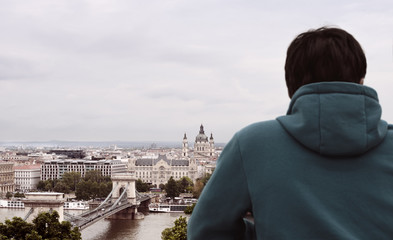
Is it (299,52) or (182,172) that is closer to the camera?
(299,52)

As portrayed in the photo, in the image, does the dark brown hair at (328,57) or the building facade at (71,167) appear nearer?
the dark brown hair at (328,57)

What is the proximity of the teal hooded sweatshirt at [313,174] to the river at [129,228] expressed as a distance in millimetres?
20299

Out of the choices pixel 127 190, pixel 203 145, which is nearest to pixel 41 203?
pixel 127 190

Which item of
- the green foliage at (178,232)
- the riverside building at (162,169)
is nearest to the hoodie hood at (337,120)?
the green foliage at (178,232)

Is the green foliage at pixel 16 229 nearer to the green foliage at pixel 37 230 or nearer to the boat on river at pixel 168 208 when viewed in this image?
the green foliage at pixel 37 230

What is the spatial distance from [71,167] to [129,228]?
3084cm

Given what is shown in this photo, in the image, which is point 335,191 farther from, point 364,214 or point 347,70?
point 347,70

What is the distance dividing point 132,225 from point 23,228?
17.3m

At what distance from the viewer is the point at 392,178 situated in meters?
0.88

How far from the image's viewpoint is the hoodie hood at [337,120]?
0.85 meters

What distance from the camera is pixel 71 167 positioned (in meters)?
54.2

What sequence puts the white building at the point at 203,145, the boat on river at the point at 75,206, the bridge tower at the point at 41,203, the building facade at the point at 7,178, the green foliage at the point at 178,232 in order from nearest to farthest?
the green foliage at the point at 178,232
the bridge tower at the point at 41,203
the boat on river at the point at 75,206
the building facade at the point at 7,178
the white building at the point at 203,145

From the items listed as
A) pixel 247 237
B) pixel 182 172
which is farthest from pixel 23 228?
pixel 182 172

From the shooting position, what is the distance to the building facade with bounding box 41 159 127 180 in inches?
2116
